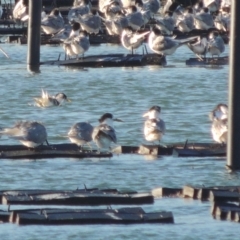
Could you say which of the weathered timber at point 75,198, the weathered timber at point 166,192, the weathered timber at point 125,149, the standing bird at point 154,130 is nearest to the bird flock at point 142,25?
the standing bird at point 154,130

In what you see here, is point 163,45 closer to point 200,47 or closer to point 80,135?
point 200,47

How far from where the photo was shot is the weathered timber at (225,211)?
10.6 metres

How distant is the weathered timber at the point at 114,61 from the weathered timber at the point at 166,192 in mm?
13551

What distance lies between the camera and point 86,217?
414 inches

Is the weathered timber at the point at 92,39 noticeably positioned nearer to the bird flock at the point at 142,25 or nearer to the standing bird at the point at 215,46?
the bird flock at the point at 142,25

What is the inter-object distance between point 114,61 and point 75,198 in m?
14.3

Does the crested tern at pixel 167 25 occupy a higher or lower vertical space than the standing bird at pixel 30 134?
higher

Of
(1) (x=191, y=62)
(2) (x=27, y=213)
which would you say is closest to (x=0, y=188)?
(2) (x=27, y=213)

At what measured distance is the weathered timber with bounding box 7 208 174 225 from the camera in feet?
34.2

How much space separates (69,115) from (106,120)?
2.42 metres

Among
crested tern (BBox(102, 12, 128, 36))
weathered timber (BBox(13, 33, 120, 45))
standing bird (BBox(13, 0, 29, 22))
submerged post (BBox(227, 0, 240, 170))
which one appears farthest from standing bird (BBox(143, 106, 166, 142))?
standing bird (BBox(13, 0, 29, 22))

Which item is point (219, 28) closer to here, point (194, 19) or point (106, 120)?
point (194, 19)

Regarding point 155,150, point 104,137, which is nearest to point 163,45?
point 104,137

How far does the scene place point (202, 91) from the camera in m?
21.7
